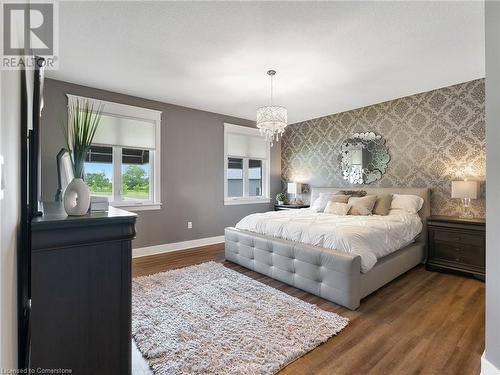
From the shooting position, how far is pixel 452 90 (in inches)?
145

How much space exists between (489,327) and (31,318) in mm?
2396

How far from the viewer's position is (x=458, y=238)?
3283mm

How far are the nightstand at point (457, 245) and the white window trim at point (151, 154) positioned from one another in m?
4.19

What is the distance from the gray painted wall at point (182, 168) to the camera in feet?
11.6

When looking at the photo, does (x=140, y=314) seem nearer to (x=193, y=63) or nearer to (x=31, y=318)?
(x=31, y=318)

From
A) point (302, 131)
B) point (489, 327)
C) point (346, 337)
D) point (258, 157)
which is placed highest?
point (302, 131)

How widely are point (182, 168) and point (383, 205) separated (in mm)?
3430

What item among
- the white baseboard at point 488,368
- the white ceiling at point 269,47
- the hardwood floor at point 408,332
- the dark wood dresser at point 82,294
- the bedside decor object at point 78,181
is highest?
the white ceiling at point 269,47

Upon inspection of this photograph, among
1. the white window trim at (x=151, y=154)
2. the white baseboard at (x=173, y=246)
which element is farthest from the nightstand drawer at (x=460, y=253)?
the white window trim at (x=151, y=154)

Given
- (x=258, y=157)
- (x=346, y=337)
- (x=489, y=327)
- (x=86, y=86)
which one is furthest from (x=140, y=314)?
(x=258, y=157)

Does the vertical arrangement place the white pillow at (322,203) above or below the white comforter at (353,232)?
above

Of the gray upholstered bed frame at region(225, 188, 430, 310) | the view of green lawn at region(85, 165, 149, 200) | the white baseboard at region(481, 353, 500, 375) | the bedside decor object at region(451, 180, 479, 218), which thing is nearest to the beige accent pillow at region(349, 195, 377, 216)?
the gray upholstered bed frame at region(225, 188, 430, 310)

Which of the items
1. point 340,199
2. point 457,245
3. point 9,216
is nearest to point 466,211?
point 457,245

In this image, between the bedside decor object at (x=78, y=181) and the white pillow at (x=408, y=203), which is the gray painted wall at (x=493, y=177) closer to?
the bedside decor object at (x=78, y=181)
